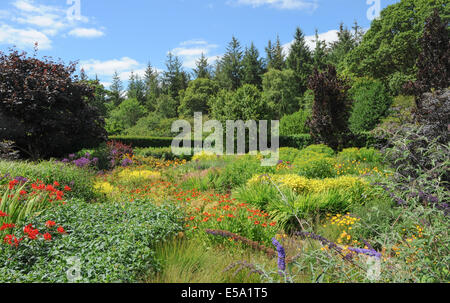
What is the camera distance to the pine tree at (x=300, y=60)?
33.4 meters

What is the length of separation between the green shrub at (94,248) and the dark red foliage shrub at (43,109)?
802cm

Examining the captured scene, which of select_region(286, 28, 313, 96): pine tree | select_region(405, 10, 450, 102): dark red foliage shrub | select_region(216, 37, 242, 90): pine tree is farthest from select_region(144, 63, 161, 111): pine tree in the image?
select_region(405, 10, 450, 102): dark red foliage shrub

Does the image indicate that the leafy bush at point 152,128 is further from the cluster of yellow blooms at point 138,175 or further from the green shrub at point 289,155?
the cluster of yellow blooms at point 138,175

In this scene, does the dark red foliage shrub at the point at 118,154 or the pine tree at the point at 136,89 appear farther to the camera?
the pine tree at the point at 136,89

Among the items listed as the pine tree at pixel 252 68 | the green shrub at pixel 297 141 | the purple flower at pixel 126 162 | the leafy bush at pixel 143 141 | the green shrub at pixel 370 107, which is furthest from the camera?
the pine tree at pixel 252 68

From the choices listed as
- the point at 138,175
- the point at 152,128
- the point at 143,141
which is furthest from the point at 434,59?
the point at 152,128

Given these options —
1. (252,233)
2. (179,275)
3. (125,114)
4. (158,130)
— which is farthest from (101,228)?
(125,114)

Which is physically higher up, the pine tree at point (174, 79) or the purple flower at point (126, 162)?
the pine tree at point (174, 79)

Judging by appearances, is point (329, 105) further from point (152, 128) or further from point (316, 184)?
point (152, 128)

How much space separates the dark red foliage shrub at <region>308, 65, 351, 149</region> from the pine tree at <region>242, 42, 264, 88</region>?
2305 cm

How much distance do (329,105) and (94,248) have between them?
12026mm

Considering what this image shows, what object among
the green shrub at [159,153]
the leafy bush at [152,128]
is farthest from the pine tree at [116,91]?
the green shrub at [159,153]

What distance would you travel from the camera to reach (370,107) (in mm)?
19734
